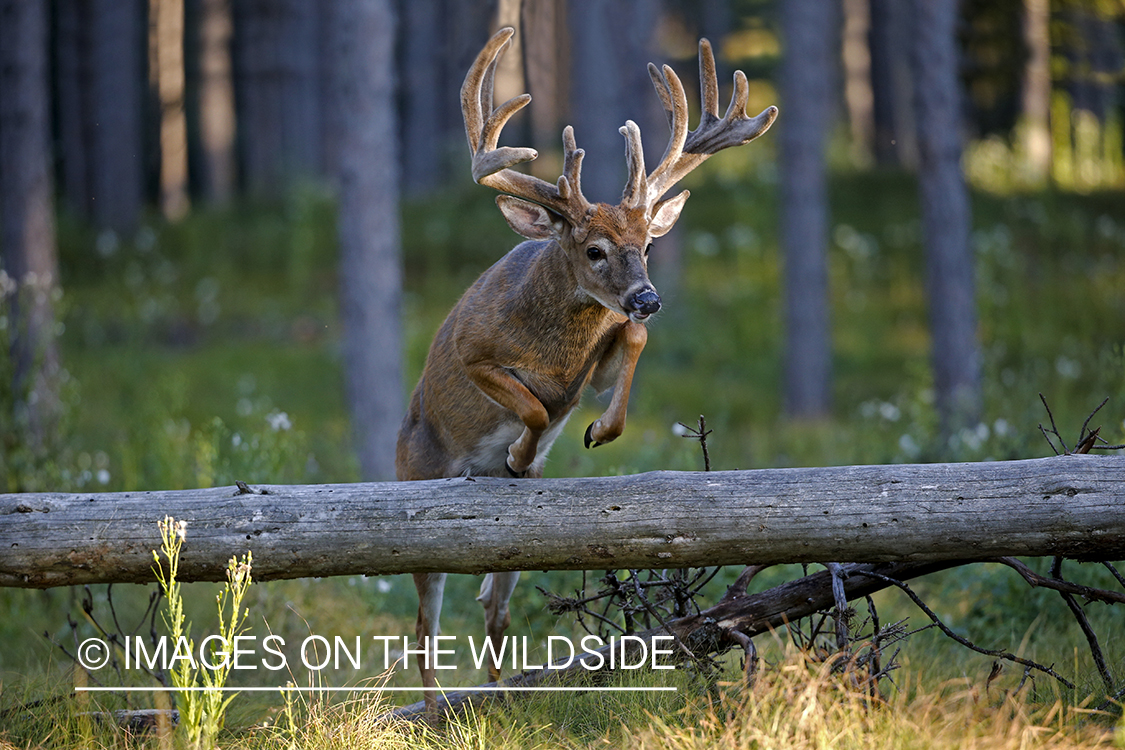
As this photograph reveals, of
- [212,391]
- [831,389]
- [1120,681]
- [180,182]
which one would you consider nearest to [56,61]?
[180,182]

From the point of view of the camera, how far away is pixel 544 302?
452 cm

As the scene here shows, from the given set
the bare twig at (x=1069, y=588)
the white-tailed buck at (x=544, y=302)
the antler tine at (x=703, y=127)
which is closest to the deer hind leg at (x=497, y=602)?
the white-tailed buck at (x=544, y=302)

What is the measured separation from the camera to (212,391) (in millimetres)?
13086

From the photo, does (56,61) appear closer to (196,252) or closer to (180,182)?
(180,182)

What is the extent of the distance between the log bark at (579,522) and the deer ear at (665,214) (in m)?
1.20

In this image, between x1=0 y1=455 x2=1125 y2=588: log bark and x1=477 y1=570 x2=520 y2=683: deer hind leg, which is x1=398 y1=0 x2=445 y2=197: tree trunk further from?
x1=0 y1=455 x2=1125 y2=588: log bark

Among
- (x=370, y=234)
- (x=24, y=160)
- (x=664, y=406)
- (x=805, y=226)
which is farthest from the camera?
(x=664, y=406)

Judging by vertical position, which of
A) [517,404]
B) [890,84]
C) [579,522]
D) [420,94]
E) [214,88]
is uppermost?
[214,88]

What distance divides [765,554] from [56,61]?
74.9ft

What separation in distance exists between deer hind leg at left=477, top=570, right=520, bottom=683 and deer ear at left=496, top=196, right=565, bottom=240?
158cm

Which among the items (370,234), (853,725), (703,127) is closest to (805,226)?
(370,234)

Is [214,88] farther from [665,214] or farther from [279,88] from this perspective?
[665,214]

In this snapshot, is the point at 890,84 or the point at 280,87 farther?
the point at 280,87

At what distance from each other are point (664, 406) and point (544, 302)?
7.98 m
